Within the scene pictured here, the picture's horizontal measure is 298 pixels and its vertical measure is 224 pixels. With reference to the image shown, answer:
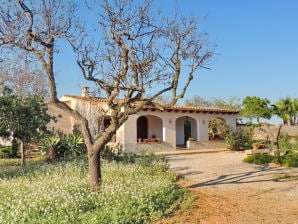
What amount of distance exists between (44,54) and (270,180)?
308 inches

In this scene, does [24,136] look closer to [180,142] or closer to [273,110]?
[180,142]

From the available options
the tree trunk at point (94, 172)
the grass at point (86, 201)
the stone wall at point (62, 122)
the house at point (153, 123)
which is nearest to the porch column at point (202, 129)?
the house at point (153, 123)

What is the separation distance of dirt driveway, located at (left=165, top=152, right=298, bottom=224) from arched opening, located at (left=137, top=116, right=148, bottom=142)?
42.2 feet

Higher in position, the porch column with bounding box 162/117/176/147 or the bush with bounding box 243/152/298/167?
the porch column with bounding box 162/117/176/147

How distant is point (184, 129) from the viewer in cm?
2995

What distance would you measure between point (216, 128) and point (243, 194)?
20387 millimetres

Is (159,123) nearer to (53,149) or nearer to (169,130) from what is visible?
(169,130)

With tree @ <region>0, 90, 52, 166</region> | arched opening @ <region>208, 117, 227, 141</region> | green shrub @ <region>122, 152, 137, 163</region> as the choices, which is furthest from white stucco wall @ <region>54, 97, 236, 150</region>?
green shrub @ <region>122, 152, 137, 163</region>

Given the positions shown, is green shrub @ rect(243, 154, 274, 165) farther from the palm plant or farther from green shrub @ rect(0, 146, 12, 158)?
the palm plant

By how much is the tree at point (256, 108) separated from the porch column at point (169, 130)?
1216 centimetres

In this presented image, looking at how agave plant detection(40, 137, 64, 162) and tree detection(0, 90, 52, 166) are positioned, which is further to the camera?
agave plant detection(40, 137, 64, 162)

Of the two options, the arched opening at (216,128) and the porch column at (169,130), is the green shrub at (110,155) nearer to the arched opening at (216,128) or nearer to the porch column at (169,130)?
the porch column at (169,130)

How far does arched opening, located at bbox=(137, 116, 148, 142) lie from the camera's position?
88.6 ft

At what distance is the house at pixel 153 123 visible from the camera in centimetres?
2256
